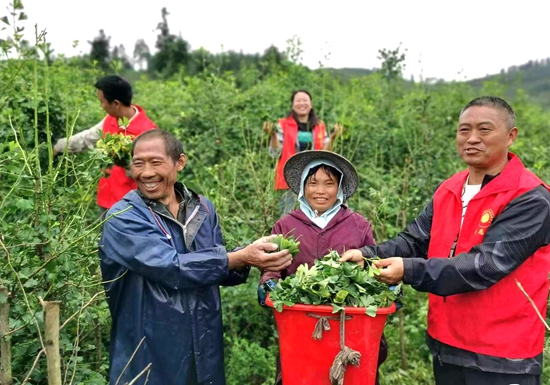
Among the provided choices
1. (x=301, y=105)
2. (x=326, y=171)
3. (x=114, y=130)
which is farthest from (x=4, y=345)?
(x=301, y=105)

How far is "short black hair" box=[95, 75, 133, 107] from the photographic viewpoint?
14.0 feet

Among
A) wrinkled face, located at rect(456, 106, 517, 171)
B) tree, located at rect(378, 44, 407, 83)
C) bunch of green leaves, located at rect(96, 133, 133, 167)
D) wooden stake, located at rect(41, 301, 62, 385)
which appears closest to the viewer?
wooden stake, located at rect(41, 301, 62, 385)

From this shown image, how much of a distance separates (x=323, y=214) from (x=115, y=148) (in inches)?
45.3

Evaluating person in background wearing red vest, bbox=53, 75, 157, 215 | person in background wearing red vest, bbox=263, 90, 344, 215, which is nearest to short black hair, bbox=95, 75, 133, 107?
person in background wearing red vest, bbox=53, 75, 157, 215

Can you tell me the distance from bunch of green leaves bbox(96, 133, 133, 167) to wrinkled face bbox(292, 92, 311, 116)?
272 centimetres

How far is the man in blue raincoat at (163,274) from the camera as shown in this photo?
7.40 ft

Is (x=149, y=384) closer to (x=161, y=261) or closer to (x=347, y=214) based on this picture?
(x=161, y=261)

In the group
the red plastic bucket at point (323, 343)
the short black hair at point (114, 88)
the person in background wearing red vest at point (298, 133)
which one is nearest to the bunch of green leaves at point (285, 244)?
the red plastic bucket at point (323, 343)

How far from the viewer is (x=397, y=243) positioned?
276 centimetres

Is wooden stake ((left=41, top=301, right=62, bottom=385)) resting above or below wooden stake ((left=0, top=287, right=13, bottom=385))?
above

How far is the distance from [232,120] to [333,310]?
648 centimetres

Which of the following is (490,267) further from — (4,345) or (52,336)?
(4,345)

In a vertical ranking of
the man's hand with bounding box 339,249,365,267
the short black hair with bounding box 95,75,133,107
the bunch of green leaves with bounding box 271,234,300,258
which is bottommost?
the man's hand with bounding box 339,249,365,267

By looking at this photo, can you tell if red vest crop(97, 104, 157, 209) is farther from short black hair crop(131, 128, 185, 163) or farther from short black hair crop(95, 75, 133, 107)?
short black hair crop(131, 128, 185, 163)
